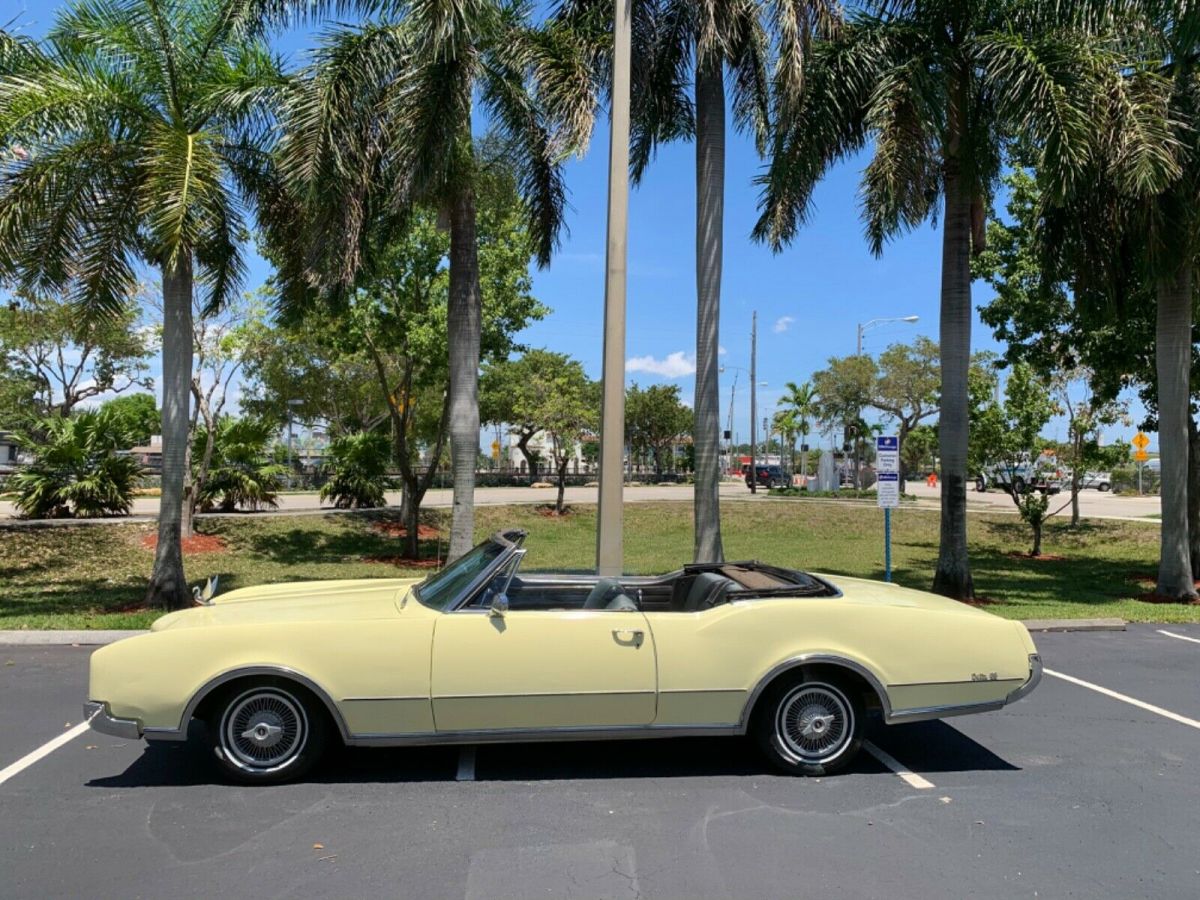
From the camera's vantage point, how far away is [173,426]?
36.2 feet

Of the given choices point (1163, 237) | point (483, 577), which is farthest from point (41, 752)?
point (1163, 237)

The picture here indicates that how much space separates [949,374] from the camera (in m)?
12.4

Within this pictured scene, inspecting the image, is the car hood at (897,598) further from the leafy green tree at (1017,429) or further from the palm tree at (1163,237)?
the leafy green tree at (1017,429)

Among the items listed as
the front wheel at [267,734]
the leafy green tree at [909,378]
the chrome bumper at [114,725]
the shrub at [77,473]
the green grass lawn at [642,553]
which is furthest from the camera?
the leafy green tree at [909,378]

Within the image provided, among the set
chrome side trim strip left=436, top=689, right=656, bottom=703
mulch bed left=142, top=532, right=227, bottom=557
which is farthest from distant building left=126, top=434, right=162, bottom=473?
chrome side trim strip left=436, top=689, right=656, bottom=703

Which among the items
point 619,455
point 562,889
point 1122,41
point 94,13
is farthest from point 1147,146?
point 94,13

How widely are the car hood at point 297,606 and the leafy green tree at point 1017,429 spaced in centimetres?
1855

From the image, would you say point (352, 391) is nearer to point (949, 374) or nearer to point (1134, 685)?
point (949, 374)

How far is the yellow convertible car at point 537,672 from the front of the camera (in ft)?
14.9

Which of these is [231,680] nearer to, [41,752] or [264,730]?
[264,730]

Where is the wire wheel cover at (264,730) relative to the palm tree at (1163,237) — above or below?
below

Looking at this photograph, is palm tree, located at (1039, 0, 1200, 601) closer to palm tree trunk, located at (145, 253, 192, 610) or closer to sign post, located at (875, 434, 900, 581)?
sign post, located at (875, 434, 900, 581)

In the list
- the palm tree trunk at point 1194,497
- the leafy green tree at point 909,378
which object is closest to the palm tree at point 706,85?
the palm tree trunk at point 1194,497

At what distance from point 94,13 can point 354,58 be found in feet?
10.6
